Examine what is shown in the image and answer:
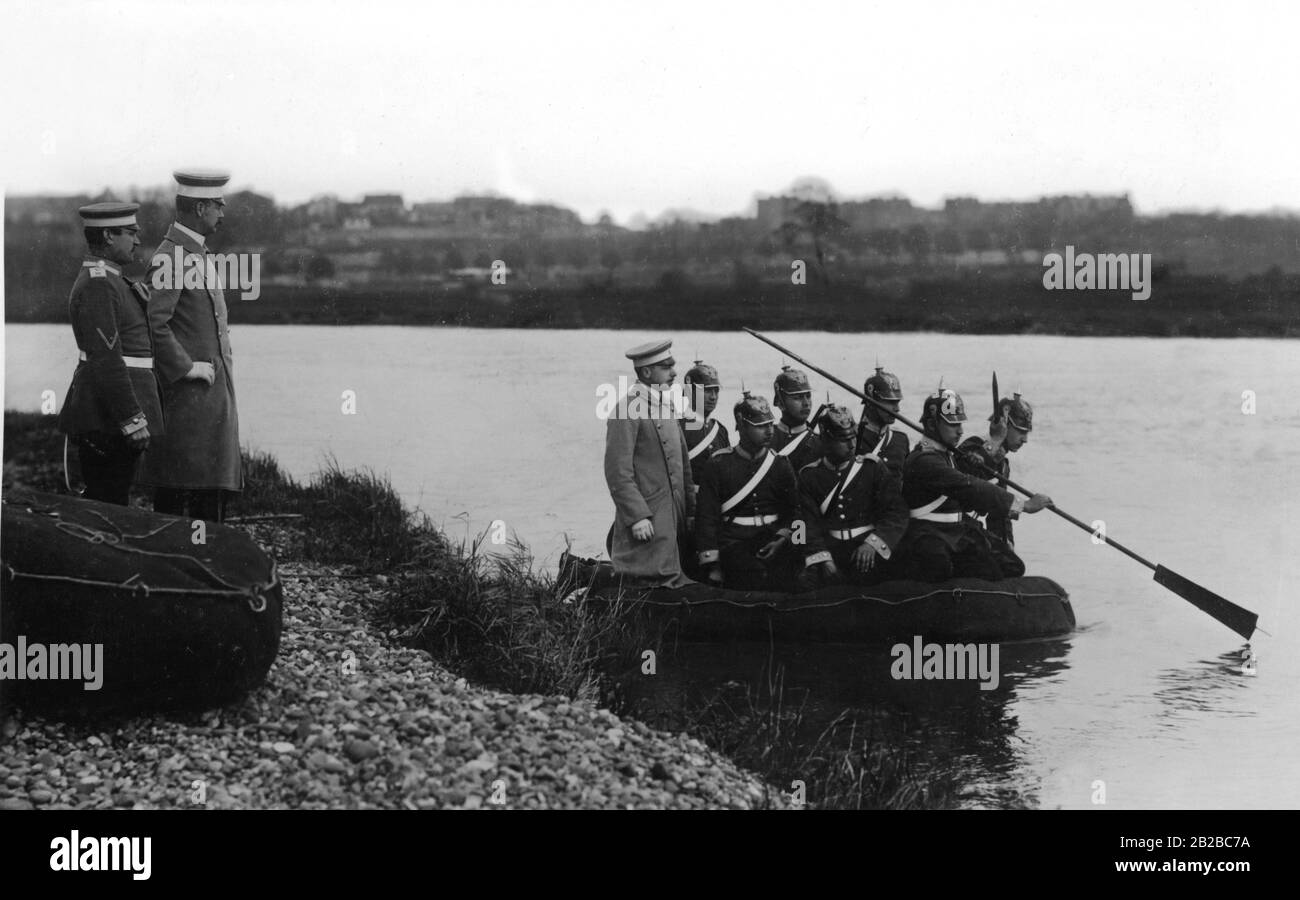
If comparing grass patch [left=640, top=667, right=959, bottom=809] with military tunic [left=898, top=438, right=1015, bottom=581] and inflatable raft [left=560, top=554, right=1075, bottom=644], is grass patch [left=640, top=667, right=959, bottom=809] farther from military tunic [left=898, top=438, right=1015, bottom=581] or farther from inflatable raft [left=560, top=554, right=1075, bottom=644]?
military tunic [left=898, top=438, right=1015, bottom=581]

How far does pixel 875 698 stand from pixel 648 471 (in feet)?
6.41

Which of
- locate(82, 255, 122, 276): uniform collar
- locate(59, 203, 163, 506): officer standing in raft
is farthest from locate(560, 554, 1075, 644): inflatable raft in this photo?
locate(82, 255, 122, 276): uniform collar

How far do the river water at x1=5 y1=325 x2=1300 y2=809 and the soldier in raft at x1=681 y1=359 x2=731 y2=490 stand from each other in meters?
0.16

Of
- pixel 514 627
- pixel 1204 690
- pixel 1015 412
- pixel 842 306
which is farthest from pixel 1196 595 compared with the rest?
pixel 514 627

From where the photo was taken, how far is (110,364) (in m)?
7.48

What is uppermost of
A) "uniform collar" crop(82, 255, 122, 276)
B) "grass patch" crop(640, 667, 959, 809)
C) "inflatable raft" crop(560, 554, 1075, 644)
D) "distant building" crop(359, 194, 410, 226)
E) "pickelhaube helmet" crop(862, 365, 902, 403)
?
"distant building" crop(359, 194, 410, 226)

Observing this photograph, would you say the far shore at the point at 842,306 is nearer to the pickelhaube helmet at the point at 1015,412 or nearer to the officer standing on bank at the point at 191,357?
the pickelhaube helmet at the point at 1015,412

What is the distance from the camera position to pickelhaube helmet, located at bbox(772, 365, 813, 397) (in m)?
8.95

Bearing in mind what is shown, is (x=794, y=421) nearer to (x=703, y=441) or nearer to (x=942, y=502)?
(x=703, y=441)

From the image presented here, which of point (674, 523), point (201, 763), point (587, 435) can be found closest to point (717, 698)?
point (674, 523)

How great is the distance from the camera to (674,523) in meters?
8.75

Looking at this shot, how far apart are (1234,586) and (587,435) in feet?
13.6

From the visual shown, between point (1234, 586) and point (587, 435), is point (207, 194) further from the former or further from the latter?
point (1234, 586)

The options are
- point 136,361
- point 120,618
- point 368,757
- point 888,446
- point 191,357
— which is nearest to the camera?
point 368,757
